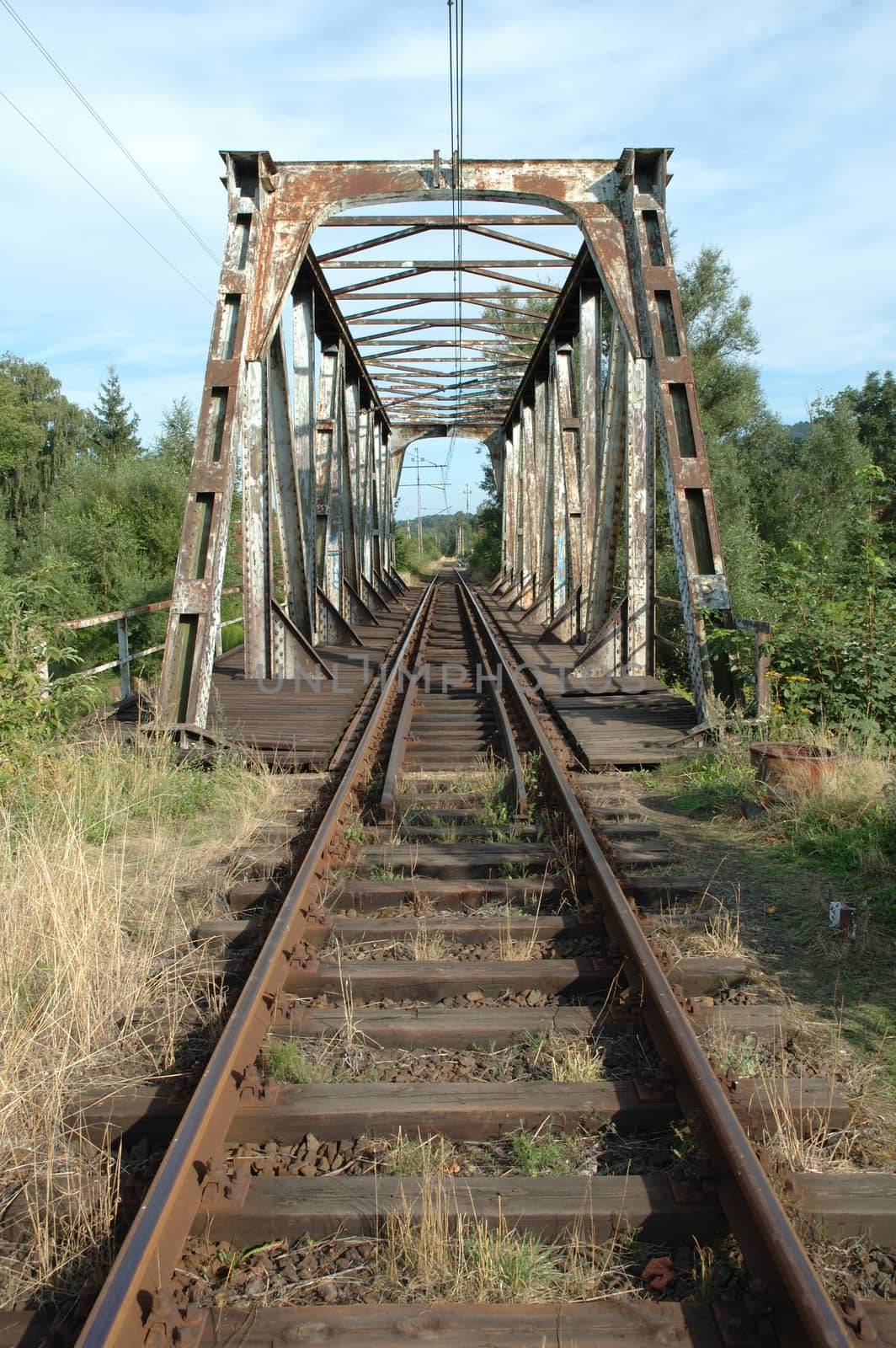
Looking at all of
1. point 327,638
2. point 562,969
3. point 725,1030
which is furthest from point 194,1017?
point 327,638

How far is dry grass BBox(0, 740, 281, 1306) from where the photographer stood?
2.35 metres

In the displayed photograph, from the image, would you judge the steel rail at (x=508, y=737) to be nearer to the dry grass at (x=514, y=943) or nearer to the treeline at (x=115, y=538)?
the dry grass at (x=514, y=943)

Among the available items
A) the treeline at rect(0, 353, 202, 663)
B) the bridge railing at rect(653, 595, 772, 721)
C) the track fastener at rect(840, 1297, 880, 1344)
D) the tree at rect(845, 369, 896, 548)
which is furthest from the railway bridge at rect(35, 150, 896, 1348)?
the tree at rect(845, 369, 896, 548)

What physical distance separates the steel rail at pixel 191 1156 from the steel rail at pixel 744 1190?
47.4 inches

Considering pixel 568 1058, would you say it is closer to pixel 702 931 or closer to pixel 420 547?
pixel 702 931

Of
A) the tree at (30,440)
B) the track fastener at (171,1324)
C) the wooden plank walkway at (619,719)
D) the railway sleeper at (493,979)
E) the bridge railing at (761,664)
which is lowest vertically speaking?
the track fastener at (171,1324)

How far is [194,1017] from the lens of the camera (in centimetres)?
332

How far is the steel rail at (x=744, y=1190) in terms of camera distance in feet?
6.06

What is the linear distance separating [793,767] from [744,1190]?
3.71 metres

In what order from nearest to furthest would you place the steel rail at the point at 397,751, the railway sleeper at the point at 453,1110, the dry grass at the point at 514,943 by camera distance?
the railway sleeper at the point at 453,1110
the dry grass at the point at 514,943
the steel rail at the point at 397,751

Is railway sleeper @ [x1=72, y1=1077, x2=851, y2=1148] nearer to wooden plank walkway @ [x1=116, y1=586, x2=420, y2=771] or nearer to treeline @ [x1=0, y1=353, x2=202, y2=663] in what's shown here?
wooden plank walkway @ [x1=116, y1=586, x2=420, y2=771]

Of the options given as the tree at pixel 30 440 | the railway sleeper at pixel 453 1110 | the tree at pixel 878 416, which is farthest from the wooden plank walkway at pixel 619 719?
the tree at pixel 878 416

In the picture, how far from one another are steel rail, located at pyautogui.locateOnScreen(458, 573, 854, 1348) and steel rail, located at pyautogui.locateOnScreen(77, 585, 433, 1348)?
1.20 m

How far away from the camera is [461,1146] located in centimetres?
266
